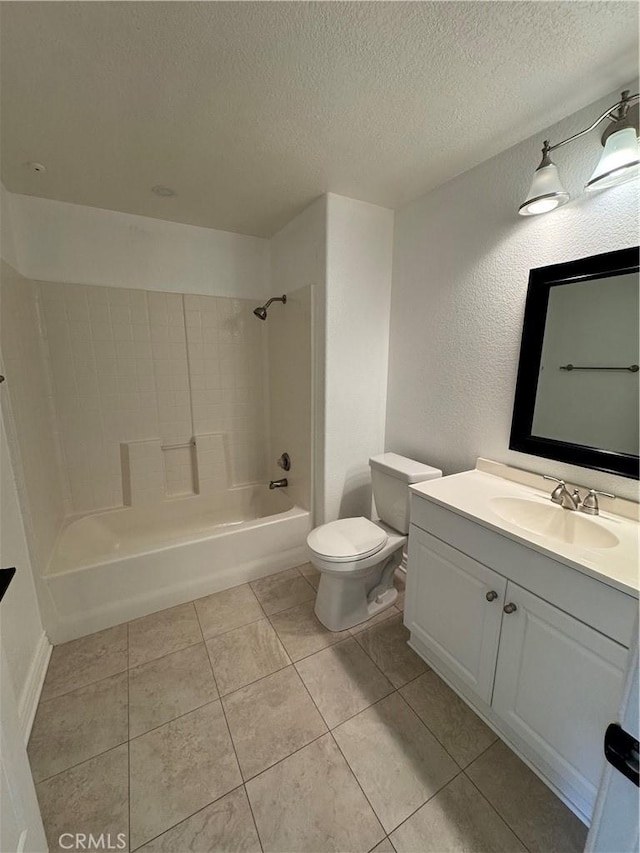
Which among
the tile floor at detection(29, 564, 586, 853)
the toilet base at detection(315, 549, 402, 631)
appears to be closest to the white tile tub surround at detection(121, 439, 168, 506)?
the tile floor at detection(29, 564, 586, 853)

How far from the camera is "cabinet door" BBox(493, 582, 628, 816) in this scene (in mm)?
A: 927

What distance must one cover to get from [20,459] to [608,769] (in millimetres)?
2081

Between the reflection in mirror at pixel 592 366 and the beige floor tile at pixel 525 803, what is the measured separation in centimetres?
115

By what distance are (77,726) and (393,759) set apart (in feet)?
3.87

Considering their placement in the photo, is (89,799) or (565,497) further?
(565,497)

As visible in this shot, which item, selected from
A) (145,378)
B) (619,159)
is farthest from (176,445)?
(619,159)

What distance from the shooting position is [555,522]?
4.25 ft

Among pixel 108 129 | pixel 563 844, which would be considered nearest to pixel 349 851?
pixel 563 844

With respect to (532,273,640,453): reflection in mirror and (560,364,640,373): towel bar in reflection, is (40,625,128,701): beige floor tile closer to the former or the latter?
(532,273,640,453): reflection in mirror

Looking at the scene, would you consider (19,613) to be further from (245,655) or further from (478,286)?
(478,286)

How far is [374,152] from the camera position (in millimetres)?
1506

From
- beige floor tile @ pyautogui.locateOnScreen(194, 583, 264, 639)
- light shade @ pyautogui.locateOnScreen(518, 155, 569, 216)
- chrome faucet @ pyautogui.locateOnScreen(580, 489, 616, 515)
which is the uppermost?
light shade @ pyautogui.locateOnScreen(518, 155, 569, 216)

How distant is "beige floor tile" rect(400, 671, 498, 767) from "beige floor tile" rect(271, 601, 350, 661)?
1.32ft

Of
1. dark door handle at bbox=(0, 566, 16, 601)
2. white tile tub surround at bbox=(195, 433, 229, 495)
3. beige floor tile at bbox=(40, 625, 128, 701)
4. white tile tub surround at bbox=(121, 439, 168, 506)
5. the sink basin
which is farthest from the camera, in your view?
white tile tub surround at bbox=(195, 433, 229, 495)
